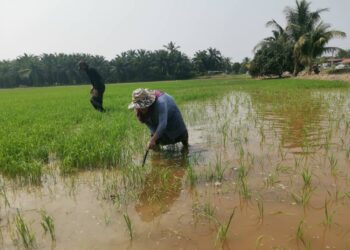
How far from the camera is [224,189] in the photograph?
319cm

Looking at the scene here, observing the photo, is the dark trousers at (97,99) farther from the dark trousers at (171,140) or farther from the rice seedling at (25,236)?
the rice seedling at (25,236)

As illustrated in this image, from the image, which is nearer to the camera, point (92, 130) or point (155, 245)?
point (155, 245)

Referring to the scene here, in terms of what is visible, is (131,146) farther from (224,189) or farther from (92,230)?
(92,230)

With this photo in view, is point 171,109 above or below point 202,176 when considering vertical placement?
above

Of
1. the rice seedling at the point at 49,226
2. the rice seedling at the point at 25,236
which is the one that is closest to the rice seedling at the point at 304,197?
the rice seedling at the point at 49,226

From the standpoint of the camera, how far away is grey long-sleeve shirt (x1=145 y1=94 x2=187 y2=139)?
162 inches

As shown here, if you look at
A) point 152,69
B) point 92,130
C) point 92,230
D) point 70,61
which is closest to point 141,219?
point 92,230

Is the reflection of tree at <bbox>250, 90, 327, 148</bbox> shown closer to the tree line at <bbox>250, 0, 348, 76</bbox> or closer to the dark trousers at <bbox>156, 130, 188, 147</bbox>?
the dark trousers at <bbox>156, 130, 188, 147</bbox>

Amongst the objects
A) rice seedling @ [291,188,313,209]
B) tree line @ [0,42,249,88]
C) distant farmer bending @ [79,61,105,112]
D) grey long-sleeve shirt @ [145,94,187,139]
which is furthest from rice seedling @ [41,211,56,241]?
tree line @ [0,42,249,88]

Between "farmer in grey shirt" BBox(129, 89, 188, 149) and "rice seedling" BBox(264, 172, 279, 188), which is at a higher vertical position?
"farmer in grey shirt" BBox(129, 89, 188, 149)

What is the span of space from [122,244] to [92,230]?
343mm

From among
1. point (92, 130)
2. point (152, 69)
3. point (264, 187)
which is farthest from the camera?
point (152, 69)

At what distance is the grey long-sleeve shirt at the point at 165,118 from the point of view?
412cm

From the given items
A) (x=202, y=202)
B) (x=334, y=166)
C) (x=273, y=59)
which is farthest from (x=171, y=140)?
(x=273, y=59)
